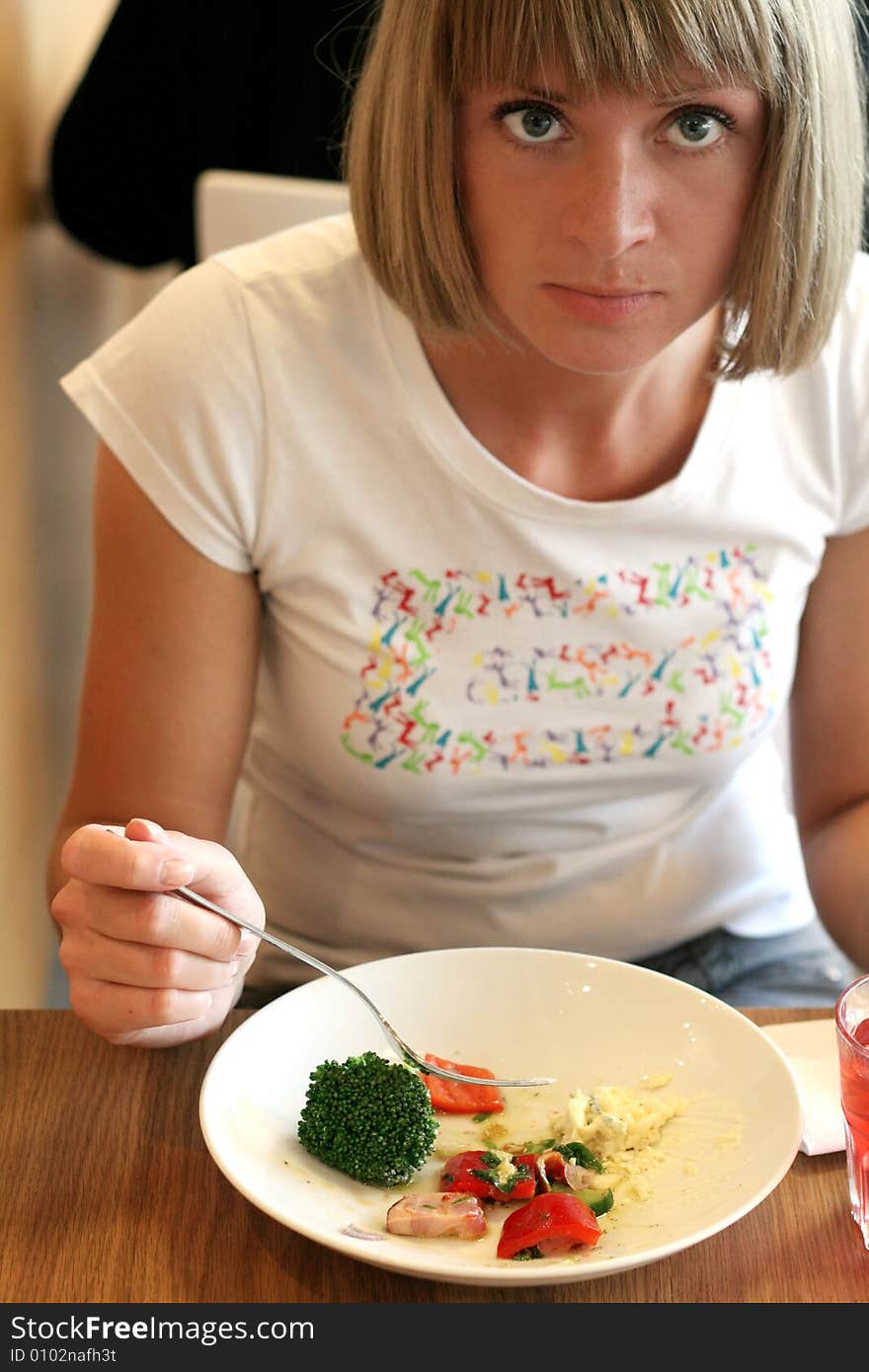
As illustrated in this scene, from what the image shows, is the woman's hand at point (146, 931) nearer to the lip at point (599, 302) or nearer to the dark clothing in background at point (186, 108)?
the lip at point (599, 302)

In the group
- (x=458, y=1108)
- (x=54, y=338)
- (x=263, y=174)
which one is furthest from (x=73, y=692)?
(x=458, y=1108)

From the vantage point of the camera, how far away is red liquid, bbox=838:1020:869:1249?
0.86m

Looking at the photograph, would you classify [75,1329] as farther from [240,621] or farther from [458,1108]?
[240,621]

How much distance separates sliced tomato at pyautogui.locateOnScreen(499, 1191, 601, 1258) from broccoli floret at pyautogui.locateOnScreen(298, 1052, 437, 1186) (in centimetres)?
8

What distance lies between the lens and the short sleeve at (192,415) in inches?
49.3

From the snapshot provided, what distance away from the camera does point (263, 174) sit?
231cm

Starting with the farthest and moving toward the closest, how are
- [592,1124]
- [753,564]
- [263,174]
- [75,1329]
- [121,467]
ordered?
[263,174] → [753,564] → [121,467] → [592,1124] → [75,1329]

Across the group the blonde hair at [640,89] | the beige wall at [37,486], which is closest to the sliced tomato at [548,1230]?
the blonde hair at [640,89]

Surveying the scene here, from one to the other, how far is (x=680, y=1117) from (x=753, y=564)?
56 centimetres

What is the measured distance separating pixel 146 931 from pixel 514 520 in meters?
0.52

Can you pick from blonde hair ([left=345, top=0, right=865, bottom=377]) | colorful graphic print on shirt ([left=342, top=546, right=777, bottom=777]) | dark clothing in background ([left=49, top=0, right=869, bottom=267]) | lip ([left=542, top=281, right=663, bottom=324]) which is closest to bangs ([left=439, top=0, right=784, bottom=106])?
blonde hair ([left=345, top=0, right=865, bottom=377])

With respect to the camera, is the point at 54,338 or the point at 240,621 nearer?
the point at 240,621

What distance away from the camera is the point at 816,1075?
3.28ft

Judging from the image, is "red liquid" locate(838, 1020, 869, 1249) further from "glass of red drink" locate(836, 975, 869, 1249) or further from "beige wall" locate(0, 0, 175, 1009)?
"beige wall" locate(0, 0, 175, 1009)
